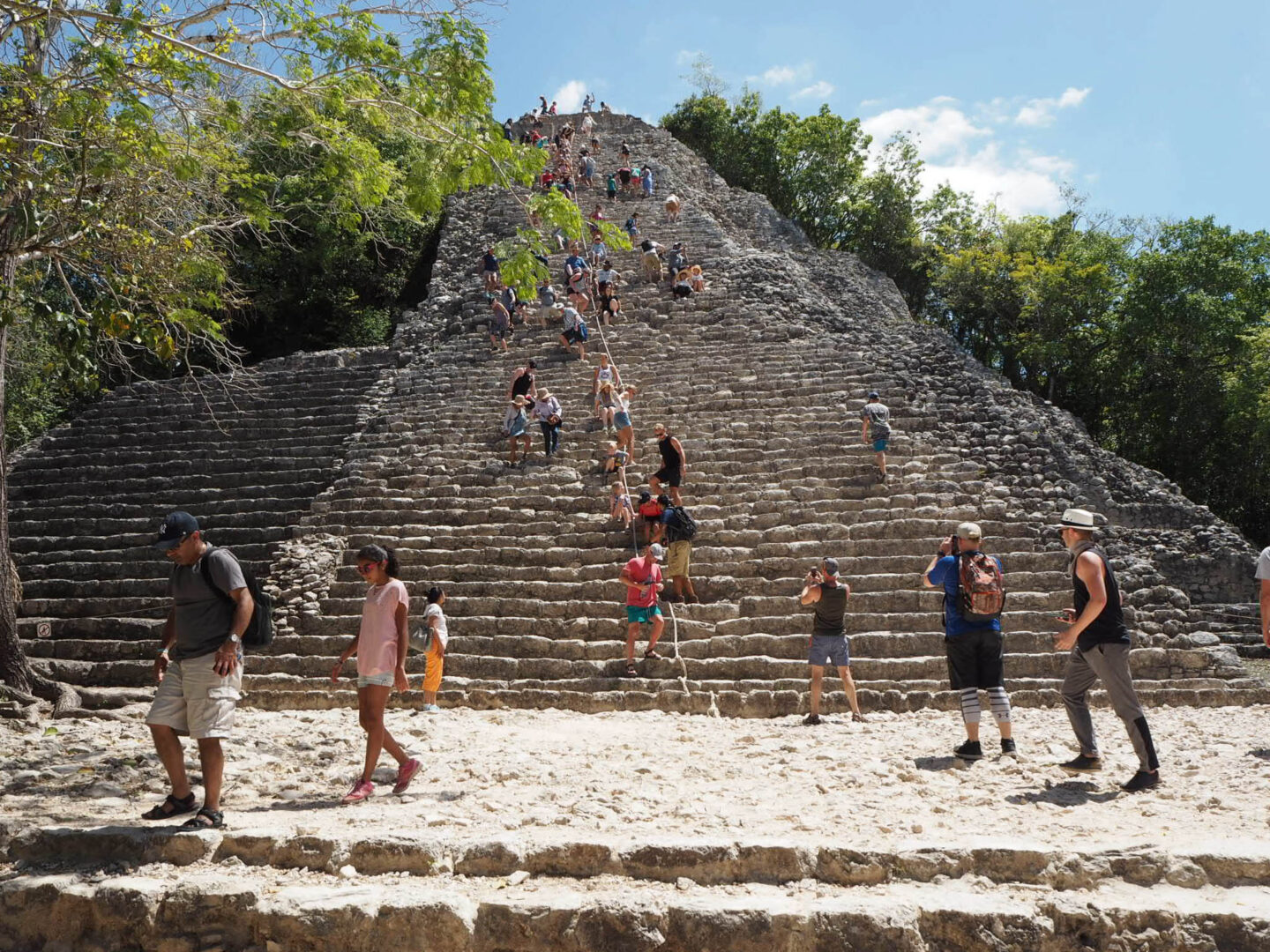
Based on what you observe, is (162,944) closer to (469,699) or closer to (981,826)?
(981,826)

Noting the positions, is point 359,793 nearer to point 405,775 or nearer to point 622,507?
point 405,775

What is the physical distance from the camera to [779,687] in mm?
7660

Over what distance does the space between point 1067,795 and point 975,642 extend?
109 cm

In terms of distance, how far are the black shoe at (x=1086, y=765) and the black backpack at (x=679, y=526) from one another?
449 cm

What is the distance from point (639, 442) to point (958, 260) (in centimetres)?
1811

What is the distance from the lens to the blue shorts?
22.4 ft

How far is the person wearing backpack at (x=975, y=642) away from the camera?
541 centimetres

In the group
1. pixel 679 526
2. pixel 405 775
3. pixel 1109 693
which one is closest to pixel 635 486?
pixel 679 526

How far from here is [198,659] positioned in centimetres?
417

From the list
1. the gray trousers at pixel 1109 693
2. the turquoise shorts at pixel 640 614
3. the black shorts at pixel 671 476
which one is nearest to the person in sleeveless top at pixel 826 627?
the turquoise shorts at pixel 640 614

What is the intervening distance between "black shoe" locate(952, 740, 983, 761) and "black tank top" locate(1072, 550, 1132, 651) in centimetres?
97

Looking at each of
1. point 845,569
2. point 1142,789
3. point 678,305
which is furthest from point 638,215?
point 1142,789

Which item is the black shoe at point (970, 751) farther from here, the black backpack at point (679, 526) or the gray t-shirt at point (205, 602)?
the gray t-shirt at point (205, 602)

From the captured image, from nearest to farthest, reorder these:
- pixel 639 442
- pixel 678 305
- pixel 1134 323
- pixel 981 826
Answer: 1. pixel 981 826
2. pixel 639 442
3. pixel 678 305
4. pixel 1134 323
